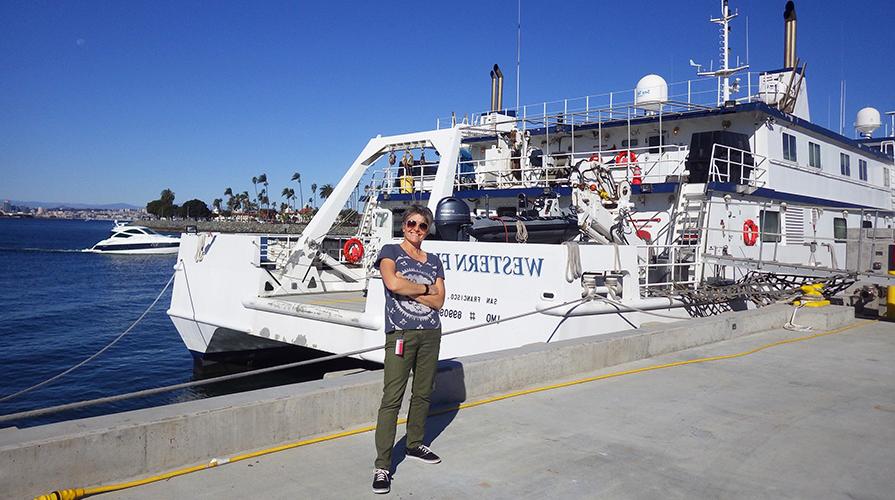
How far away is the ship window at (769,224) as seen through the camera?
15133mm

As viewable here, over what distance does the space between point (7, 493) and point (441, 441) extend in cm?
265

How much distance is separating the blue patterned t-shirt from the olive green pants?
0.17 feet

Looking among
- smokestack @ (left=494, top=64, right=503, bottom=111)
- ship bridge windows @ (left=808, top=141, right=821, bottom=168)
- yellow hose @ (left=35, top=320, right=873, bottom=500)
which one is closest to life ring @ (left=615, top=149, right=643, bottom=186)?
ship bridge windows @ (left=808, top=141, right=821, bottom=168)

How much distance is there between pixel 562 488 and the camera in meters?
4.09

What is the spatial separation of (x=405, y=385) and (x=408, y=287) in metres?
0.63

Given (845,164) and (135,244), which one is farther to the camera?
(135,244)

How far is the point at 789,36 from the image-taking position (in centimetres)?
2317

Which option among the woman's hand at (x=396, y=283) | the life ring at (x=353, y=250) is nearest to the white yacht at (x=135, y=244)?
the life ring at (x=353, y=250)

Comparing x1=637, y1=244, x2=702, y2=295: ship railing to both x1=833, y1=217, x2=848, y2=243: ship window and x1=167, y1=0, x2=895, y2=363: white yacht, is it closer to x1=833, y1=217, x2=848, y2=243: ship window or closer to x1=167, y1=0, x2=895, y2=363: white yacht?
x1=167, y1=0, x2=895, y2=363: white yacht

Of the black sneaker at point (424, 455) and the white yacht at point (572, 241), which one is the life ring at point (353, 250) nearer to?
the white yacht at point (572, 241)

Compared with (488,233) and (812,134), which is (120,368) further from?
(812,134)

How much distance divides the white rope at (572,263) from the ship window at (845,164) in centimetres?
1537

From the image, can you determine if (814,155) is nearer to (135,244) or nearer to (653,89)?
(653,89)

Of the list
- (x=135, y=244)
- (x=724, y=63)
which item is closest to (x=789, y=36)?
(x=724, y=63)
